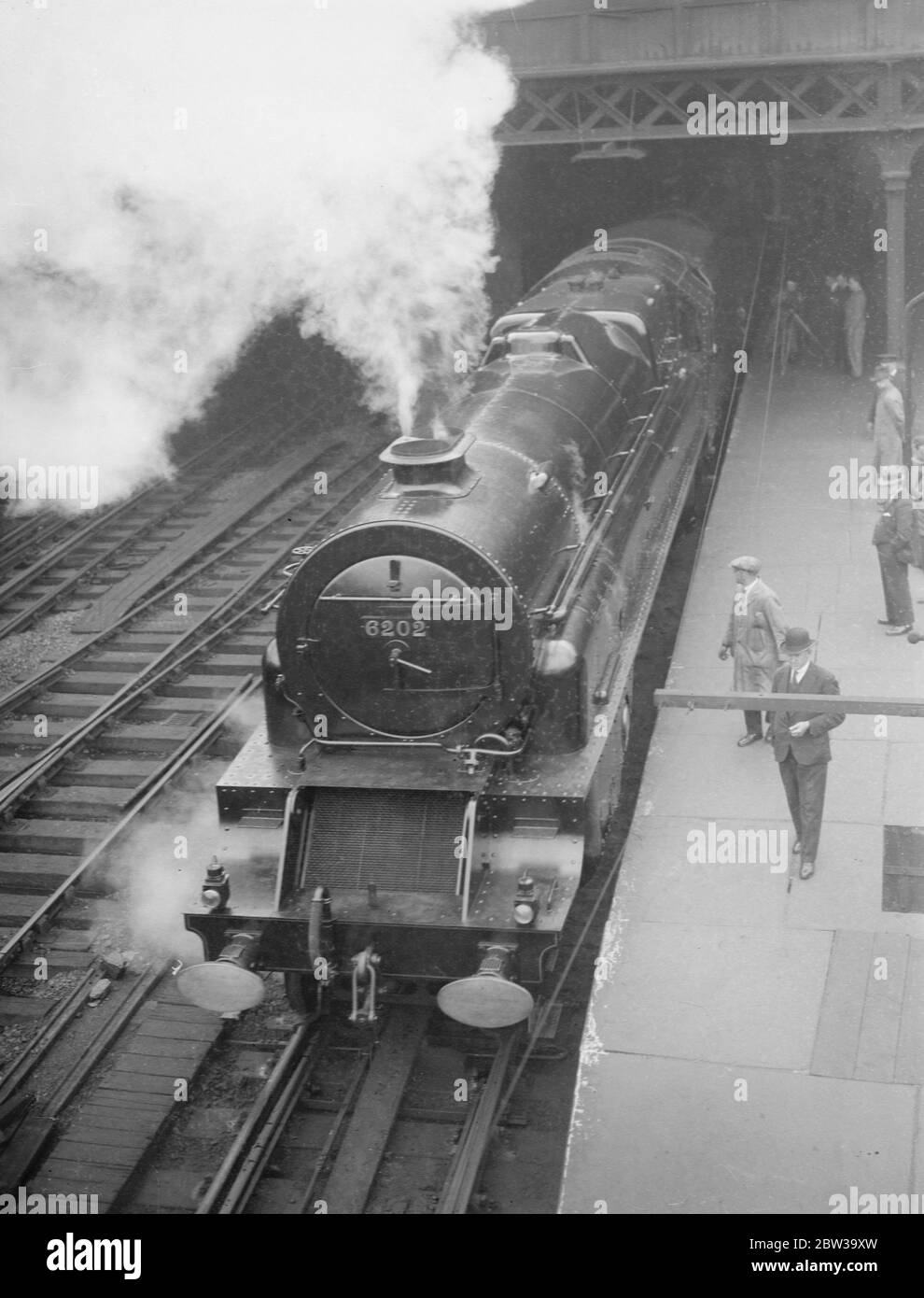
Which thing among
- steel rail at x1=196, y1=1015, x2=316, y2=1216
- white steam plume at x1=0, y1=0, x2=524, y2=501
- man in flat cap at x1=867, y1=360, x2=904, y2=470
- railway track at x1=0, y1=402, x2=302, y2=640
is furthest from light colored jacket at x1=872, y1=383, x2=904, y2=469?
steel rail at x1=196, y1=1015, x2=316, y2=1216

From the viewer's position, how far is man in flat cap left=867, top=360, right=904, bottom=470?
10.7m

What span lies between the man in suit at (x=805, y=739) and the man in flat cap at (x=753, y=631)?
0.96m

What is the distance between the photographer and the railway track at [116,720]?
25.8 ft

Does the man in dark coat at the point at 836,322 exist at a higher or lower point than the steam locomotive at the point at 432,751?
higher

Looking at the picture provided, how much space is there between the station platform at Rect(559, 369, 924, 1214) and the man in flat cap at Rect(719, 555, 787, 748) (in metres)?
0.62

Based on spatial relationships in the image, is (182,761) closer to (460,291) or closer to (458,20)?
(460,291)

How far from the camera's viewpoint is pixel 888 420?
10781 millimetres

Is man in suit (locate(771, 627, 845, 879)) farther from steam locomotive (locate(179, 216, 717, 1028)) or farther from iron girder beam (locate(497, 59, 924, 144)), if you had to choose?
iron girder beam (locate(497, 59, 924, 144))

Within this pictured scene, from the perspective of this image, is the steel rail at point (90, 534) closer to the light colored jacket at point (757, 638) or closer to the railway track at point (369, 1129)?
the railway track at point (369, 1129)

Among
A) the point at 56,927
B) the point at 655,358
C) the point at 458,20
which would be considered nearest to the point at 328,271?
the point at 655,358

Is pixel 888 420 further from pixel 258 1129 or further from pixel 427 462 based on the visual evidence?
pixel 258 1129

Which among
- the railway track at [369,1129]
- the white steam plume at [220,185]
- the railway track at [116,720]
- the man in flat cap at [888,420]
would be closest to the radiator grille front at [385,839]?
the railway track at [369,1129]

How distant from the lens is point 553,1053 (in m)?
6.39

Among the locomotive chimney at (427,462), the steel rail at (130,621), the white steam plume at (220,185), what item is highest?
the white steam plume at (220,185)
